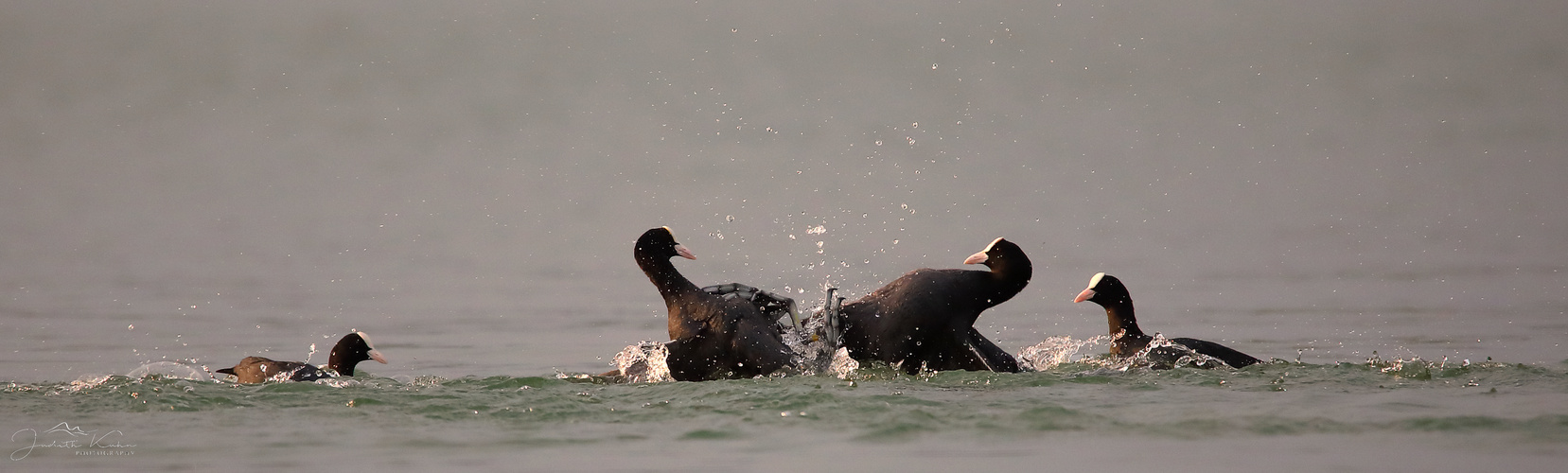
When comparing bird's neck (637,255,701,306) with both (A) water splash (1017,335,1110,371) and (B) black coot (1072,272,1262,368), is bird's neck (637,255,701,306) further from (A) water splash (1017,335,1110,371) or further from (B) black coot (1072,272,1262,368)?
(B) black coot (1072,272,1262,368)

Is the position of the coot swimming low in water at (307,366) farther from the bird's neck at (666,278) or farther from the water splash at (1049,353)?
the water splash at (1049,353)

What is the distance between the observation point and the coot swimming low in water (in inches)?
351

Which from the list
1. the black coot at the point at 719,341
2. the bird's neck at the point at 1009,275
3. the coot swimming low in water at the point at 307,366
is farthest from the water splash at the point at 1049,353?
the coot swimming low in water at the point at 307,366

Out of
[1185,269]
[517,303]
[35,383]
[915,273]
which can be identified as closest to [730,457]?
[915,273]

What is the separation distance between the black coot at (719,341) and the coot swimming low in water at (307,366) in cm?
176

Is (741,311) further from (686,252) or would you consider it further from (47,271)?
(47,271)

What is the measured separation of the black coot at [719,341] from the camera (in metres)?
8.79

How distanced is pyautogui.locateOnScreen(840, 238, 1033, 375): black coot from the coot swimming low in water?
2680 millimetres

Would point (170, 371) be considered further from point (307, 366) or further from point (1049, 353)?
point (1049, 353)

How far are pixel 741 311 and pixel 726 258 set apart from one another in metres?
7.50

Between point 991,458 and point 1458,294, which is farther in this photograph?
point 1458,294

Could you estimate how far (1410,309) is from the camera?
40.1 feet

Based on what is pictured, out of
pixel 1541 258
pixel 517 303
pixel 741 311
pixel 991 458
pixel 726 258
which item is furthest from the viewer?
pixel 726 258

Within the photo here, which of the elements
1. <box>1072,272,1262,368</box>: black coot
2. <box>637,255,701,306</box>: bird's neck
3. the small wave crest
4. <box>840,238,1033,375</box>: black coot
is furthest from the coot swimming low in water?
<box>1072,272,1262,368</box>: black coot
